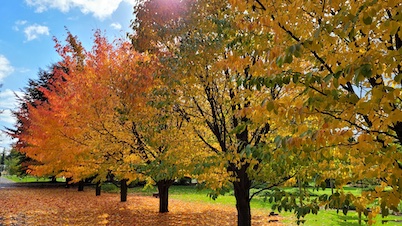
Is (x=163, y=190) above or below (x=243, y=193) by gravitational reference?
below

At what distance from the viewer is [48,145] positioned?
627 inches

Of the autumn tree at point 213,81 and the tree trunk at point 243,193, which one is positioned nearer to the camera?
the autumn tree at point 213,81

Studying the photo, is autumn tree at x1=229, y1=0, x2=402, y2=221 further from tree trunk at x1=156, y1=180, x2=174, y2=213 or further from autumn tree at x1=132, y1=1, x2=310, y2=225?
tree trunk at x1=156, y1=180, x2=174, y2=213

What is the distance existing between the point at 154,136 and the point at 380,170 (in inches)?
239

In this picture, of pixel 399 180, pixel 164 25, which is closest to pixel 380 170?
pixel 399 180

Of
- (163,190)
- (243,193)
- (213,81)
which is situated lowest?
(163,190)

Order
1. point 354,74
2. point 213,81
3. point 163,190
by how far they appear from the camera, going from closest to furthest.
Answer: point 354,74 < point 213,81 < point 163,190

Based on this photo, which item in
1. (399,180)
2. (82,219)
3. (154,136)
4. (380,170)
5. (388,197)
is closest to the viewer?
(399,180)

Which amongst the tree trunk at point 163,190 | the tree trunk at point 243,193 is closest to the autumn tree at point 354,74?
the tree trunk at point 243,193

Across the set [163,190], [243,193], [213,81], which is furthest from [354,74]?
[163,190]

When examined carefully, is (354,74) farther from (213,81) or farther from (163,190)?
(163,190)

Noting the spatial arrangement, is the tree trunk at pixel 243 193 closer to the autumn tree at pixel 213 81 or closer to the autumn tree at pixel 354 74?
the autumn tree at pixel 213 81

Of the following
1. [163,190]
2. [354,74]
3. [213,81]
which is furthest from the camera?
[163,190]

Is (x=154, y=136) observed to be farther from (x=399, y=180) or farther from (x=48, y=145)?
(x=48, y=145)
